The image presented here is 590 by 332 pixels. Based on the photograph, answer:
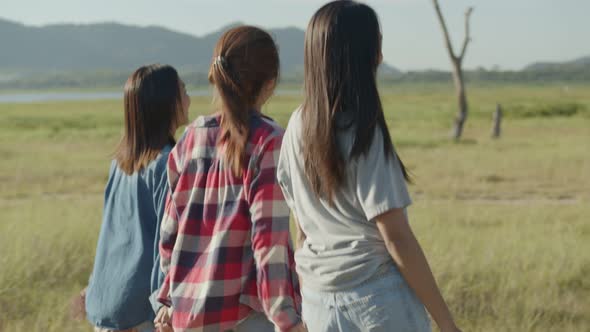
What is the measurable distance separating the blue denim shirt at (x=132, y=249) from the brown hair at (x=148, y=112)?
0.16ft

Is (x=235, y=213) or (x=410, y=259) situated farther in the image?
(x=235, y=213)

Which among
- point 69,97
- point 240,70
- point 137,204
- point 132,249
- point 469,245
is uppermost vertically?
point 240,70

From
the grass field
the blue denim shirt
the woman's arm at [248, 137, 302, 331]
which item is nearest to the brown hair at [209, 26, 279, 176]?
the woman's arm at [248, 137, 302, 331]

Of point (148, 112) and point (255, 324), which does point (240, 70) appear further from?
point (255, 324)

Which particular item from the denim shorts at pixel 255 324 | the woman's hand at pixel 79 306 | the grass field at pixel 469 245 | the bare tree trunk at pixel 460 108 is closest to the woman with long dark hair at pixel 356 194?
the denim shorts at pixel 255 324

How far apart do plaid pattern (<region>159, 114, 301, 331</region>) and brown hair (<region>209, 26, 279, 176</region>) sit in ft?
0.15

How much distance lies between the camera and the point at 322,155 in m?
1.82

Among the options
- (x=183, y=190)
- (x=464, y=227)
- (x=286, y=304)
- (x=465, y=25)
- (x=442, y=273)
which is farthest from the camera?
(x=465, y=25)

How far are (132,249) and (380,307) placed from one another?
3.39ft

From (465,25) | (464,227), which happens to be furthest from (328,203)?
(465,25)

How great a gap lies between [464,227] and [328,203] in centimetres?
537

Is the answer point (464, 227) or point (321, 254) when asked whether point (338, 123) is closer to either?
point (321, 254)

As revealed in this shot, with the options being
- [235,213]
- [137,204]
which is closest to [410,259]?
[235,213]

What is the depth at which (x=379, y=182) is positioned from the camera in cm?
174
